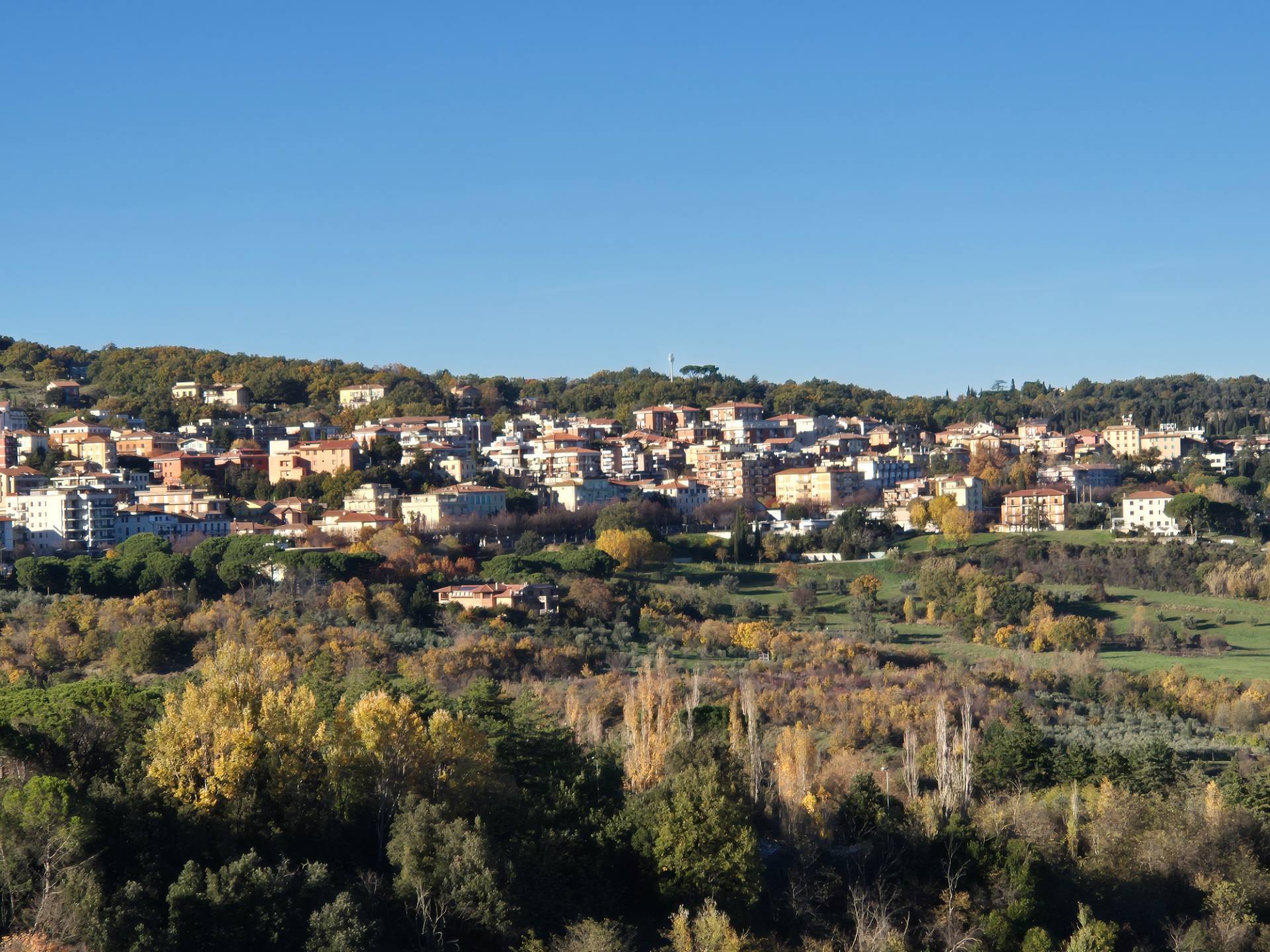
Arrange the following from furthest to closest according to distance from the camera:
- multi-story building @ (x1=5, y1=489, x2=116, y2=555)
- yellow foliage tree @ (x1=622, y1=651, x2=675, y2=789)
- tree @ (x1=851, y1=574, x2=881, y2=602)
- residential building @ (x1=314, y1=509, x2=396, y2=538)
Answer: multi-story building @ (x1=5, y1=489, x2=116, y2=555)
residential building @ (x1=314, y1=509, x2=396, y2=538)
tree @ (x1=851, y1=574, x2=881, y2=602)
yellow foliage tree @ (x1=622, y1=651, x2=675, y2=789)

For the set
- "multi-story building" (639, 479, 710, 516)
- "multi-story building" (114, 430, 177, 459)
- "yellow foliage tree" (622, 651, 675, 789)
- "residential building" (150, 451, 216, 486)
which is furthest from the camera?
"multi-story building" (114, 430, 177, 459)

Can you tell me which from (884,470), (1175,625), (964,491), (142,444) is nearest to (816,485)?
(884,470)

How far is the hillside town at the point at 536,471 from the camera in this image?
1994 inches

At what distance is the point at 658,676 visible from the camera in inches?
1064

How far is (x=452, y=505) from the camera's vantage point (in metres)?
52.2

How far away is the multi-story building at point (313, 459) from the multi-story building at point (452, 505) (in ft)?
18.0

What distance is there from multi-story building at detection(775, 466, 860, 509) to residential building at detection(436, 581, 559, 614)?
20383mm

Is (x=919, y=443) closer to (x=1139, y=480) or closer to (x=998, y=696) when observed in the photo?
(x=1139, y=480)

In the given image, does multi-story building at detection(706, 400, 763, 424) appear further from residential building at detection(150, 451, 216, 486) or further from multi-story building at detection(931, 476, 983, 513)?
residential building at detection(150, 451, 216, 486)

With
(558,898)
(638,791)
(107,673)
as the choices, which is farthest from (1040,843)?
(107,673)

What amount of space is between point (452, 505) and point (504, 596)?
12724 mm

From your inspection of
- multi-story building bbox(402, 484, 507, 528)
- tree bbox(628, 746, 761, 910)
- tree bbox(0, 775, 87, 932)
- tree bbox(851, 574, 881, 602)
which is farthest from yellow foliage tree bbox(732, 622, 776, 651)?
tree bbox(0, 775, 87, 932)

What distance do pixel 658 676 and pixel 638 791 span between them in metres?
6.58

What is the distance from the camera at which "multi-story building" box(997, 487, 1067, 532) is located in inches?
2112
